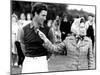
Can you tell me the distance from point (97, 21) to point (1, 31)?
4.53ft

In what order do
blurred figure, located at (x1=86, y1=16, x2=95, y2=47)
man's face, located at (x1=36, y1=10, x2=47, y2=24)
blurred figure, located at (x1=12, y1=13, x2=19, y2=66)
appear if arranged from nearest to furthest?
1. blurred figure, located at (x1=12, y1=13, x2=19, y2=66)
2. man's face, located at (x1=36, y1=10, x2=47, y2=24)
3. blurred figure, located at (x1=86, y1=16, x2=95, y2=47)

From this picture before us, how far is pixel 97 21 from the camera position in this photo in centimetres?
281

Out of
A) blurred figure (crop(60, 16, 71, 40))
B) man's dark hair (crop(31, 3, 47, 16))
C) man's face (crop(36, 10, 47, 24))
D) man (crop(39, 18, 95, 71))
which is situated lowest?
man (crop(39, 18, 95, 71))

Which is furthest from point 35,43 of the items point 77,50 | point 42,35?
point 77,50

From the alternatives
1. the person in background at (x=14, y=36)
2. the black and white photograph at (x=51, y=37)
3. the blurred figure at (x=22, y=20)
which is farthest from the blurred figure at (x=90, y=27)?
the person in background at (x=14, y=36)

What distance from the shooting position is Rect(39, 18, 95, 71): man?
104 inches

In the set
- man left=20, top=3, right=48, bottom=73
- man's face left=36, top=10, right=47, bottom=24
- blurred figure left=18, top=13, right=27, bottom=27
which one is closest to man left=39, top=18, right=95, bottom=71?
man left=20, top=3, right=48, bottom=73

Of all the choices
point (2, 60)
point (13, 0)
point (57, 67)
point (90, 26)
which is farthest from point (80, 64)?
point (13, 0)

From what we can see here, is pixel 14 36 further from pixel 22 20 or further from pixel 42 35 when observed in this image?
pixel 42 35

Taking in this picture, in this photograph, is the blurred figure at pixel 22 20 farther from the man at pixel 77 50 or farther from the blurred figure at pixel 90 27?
the blurred figure at pixel 90 27

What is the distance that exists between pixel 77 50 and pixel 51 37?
0.43 metres

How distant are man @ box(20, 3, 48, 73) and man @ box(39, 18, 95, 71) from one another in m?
0.14

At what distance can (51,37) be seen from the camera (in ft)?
8.52

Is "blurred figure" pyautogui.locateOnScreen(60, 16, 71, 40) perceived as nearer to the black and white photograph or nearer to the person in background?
the black and white photograph
